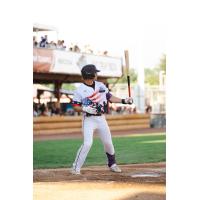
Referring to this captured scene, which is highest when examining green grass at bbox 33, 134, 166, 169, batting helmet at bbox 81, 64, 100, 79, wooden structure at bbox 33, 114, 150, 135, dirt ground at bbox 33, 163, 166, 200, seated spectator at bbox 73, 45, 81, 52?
seated spectator at bbox 73, 45, 81, 52

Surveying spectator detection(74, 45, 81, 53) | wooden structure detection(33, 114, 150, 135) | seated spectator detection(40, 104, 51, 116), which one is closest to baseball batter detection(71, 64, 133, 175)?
wooden structure detection(33, 114, 150, 135)

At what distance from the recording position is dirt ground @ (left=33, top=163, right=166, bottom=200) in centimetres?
564

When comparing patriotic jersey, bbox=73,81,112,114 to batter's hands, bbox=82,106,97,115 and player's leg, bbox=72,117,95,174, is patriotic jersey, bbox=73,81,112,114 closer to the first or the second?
batter's hands, bbox=82,106,97,115

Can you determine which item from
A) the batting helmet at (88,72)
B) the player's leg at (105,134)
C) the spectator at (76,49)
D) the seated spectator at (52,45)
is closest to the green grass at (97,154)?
the player's leg at (105,134)

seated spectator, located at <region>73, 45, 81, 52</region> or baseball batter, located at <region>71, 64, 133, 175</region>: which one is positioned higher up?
seated spectator, located at <region>73, 45, 81, 52</region>

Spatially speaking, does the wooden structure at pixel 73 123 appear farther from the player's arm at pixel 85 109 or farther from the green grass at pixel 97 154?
the player's arm at pixel 85 109

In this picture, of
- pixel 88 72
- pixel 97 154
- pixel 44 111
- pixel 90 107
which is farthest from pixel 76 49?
pixel 90 107

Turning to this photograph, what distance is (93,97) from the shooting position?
7570mm

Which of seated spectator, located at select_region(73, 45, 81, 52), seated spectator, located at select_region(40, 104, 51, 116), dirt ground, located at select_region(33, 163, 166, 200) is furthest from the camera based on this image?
seated spectator, located at select_region(73, 45, 81, 52)

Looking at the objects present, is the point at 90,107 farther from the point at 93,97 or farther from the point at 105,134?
the point at 105,134

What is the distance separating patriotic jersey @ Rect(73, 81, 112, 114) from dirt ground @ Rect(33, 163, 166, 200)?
1.02 m
